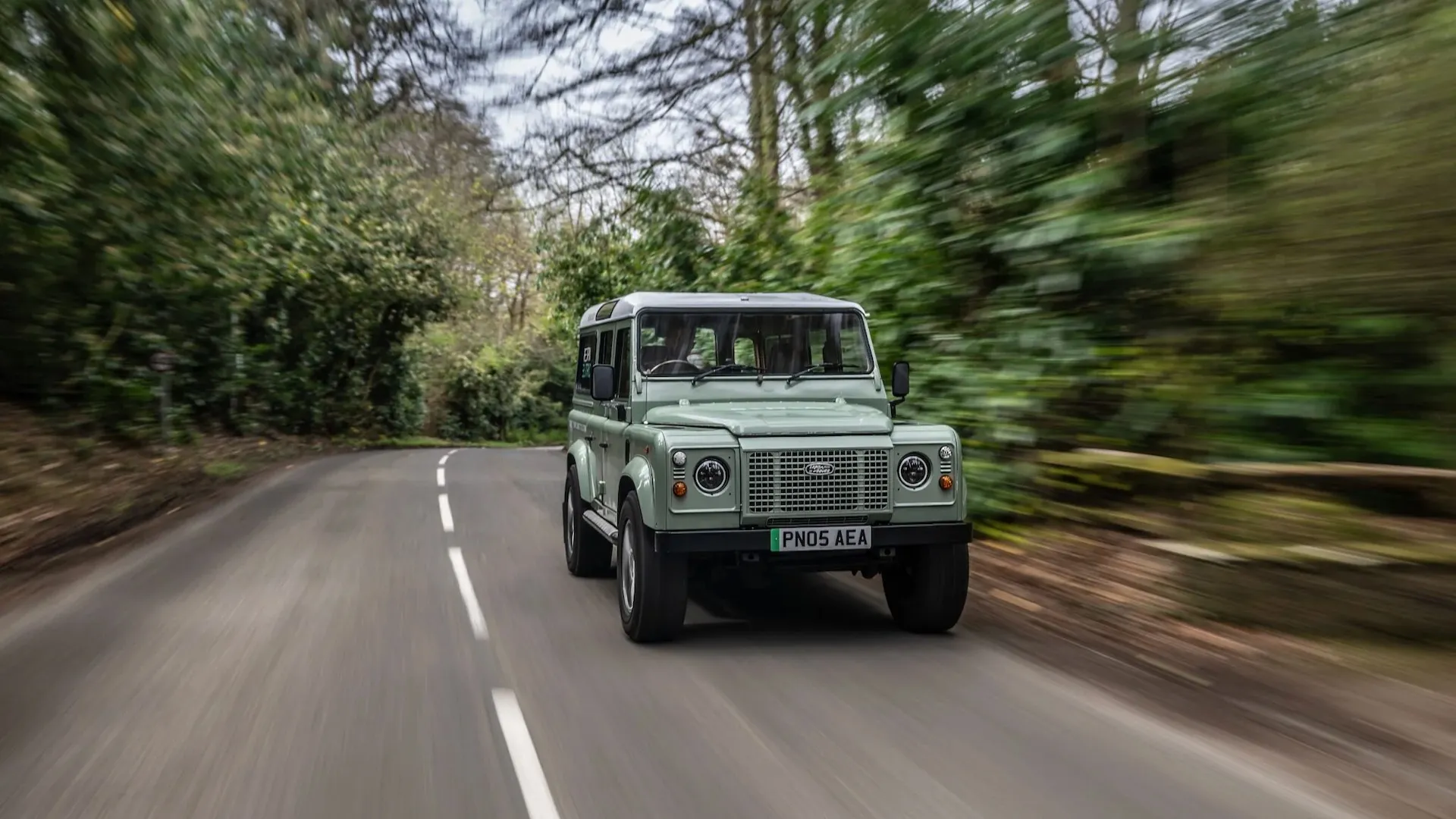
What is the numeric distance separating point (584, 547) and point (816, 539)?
3.29 metres

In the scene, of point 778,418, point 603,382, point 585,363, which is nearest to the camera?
point 778,418

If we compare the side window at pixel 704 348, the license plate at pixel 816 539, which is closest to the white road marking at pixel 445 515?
the side window at pixel 704 348

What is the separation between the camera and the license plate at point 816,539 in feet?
22.4

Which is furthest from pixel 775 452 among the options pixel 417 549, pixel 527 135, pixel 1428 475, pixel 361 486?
pixel 361 486

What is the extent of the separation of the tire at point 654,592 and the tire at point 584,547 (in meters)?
2.46

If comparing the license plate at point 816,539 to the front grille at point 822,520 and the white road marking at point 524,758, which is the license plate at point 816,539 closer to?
the front grille at point 822,520

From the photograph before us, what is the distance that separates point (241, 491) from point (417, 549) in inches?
327

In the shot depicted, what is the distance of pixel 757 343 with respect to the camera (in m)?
8.76

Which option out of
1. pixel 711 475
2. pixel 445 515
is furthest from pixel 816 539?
pixel 445 515

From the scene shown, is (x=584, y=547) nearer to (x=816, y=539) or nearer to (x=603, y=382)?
(x=603, y=382)

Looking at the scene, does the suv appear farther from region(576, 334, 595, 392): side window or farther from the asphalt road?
region(576, 334, 595, 392): side window

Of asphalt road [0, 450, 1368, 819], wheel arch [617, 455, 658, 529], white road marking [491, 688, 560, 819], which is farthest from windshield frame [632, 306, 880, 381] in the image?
white road marking [491, 688, 560, 819]

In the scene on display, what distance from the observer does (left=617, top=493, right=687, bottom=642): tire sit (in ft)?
22.5

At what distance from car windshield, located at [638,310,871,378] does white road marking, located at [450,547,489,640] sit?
81.6 inches
